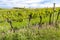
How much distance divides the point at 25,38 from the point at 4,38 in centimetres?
113

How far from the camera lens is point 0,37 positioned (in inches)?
532

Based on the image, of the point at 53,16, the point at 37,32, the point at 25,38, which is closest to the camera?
the point at 25,38

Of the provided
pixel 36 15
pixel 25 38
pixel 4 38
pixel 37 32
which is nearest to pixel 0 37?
pixel 4 38

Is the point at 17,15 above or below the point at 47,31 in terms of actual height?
below

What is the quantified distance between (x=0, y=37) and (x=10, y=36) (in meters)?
0.60

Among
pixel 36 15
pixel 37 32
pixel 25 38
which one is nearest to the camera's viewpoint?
pixel 25 38

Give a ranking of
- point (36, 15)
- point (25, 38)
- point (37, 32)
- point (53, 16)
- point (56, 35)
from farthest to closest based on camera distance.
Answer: point (36, 15), point (53, 16), point (37, 32), point (56, 35), point (25, 38)

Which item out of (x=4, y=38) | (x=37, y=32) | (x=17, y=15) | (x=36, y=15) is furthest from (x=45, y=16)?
(x=4, y=38)

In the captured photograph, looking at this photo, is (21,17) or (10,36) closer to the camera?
(10,36)

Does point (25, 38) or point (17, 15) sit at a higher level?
point (25, 38)

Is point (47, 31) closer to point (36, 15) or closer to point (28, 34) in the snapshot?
point (28, 34)

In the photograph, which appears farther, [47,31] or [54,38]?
[47,31]

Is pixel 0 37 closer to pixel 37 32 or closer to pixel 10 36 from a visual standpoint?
pixel 10 36

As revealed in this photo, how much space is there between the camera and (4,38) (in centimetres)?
1330
